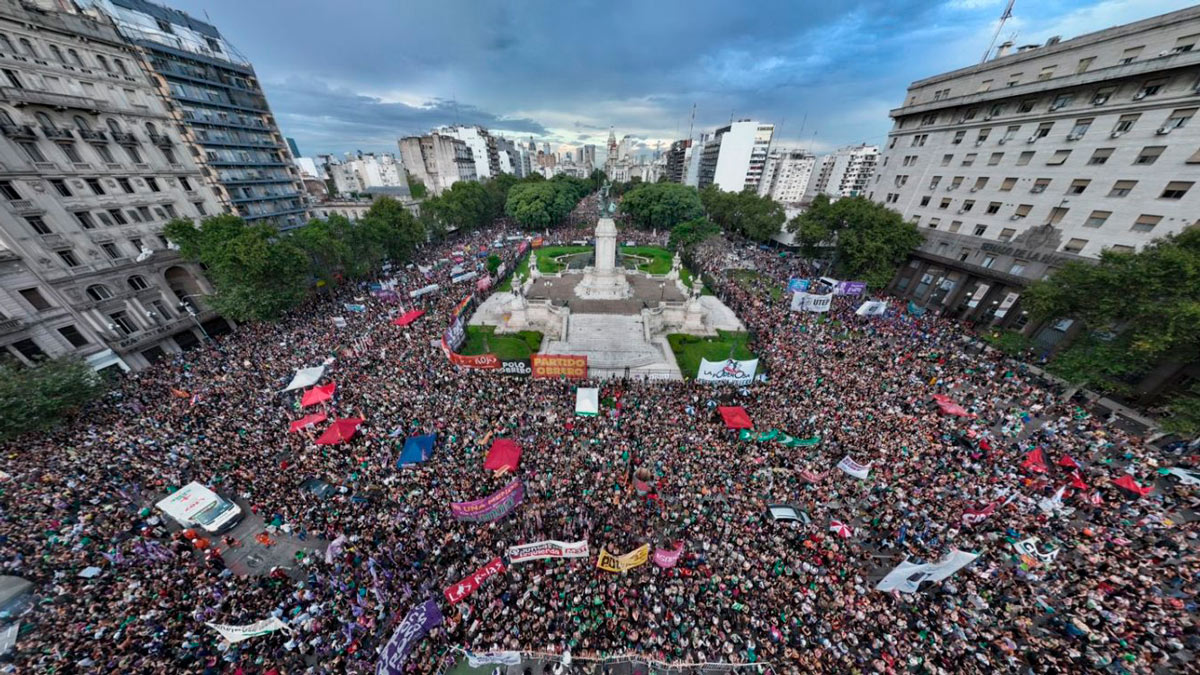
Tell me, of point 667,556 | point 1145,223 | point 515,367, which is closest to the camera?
point 667,556

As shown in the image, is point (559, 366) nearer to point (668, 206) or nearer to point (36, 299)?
point (36, 299)

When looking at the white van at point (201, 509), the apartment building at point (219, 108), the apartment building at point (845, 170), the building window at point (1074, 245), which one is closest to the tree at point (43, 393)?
the white van at point (201, 509)

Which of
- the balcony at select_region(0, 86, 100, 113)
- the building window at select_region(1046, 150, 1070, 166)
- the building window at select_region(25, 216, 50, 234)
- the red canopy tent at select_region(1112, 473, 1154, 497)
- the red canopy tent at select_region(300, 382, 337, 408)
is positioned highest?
the balcony at select_region(0, 86, 100, 113)

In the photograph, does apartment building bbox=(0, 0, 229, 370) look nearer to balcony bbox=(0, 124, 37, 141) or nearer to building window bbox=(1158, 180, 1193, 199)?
balcony bbox=(0, 124, 37, 141)

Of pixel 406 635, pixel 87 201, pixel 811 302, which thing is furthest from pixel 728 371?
pixel 87 201

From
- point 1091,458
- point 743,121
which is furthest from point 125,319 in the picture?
point 743,121

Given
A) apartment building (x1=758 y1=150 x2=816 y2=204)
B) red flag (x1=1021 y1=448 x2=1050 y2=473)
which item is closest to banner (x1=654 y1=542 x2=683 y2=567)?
red flag (x1=1021 y1=448 x2=1050 y2=473)
